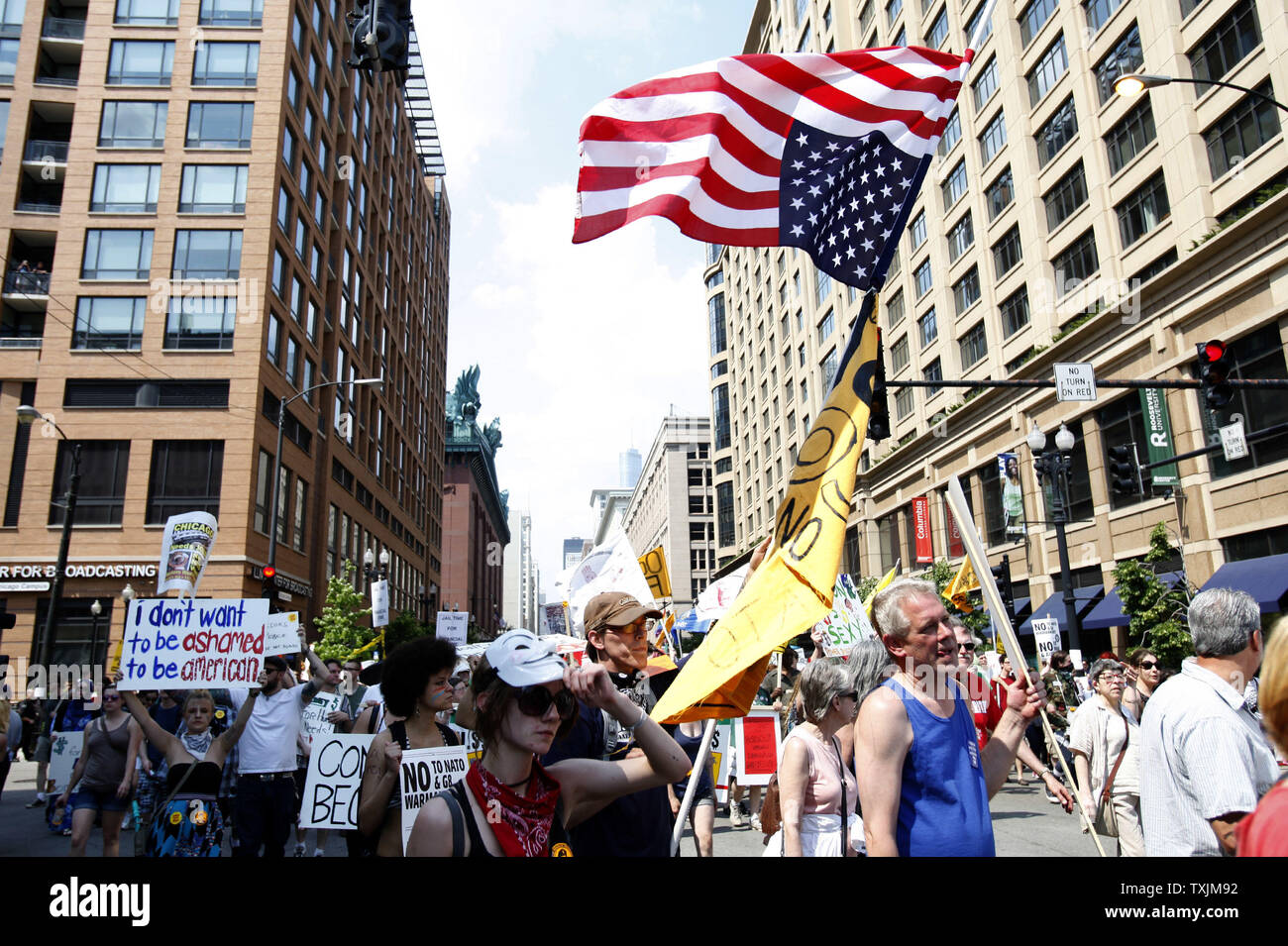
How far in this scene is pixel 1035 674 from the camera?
3719 mm

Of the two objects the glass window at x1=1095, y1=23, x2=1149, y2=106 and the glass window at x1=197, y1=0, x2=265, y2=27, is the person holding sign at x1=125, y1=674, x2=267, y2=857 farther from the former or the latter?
the glass window at x1=197, y1=0, x2=265, y2=27

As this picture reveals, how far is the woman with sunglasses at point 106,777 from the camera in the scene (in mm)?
8062

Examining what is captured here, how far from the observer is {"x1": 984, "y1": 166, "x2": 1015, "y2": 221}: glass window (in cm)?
3216

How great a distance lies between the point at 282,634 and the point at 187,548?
1.45 meters

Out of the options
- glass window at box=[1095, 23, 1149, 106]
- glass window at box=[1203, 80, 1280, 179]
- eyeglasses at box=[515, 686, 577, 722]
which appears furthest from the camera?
glass window at box=[1095, 23, 1149, 106]

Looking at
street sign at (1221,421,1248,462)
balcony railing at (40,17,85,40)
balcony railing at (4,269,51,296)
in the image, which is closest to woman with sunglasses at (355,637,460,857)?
street sign at (1221,421,1248,462)

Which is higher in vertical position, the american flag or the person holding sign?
the american flag

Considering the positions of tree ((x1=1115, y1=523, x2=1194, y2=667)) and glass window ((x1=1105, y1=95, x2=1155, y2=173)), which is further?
glass window ((x1=1105, y1=95, x2=1155, y2=173))

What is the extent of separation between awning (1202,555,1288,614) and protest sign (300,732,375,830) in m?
19.2

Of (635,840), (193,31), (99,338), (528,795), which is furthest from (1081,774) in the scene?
(193,31)

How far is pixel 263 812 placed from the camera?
7.37 m

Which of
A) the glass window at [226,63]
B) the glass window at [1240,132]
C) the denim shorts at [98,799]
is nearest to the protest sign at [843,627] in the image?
the denim shorts at [98,799]

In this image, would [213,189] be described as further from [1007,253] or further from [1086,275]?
[1086,275]
